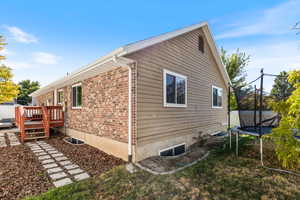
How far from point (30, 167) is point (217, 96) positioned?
373 inches

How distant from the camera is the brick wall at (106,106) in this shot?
4.38m

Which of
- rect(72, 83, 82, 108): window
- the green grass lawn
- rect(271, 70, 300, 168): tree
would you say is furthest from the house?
rect(271, 70, 300, 168): tree

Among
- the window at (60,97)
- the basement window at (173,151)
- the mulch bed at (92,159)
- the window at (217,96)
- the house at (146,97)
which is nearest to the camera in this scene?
the mulch bed at (92,159)

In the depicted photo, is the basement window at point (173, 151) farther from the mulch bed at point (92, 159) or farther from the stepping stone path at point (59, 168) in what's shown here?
the stepping stone path at point (59, 168)

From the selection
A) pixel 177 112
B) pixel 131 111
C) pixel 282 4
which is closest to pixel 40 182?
pixel 131 111

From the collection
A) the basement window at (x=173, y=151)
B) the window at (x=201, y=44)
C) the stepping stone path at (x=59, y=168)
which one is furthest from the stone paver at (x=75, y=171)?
the window at (x=201, y=44)

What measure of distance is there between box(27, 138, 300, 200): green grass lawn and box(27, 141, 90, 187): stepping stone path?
0.36 metres

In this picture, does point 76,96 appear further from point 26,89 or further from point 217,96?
point 26,89

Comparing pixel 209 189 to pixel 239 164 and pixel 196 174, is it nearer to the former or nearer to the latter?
pixel 196 174

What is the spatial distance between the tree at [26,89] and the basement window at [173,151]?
113 feet

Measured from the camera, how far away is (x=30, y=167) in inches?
149

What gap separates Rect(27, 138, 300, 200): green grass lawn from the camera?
256cm

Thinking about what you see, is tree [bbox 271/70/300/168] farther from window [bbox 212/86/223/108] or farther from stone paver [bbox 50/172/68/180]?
window [bbox 212/86/223/108]

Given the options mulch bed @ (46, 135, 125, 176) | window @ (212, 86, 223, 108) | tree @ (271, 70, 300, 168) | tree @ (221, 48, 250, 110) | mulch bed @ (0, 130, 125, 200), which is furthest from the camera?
tree @ (221, 48, 250, 110)
